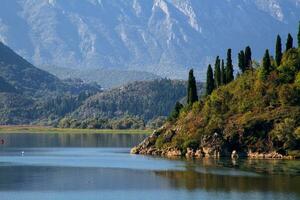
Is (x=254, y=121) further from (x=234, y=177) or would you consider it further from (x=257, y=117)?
(x=234, y=177)

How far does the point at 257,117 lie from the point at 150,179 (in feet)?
157

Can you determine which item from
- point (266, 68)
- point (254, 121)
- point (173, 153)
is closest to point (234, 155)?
point (254, 121)

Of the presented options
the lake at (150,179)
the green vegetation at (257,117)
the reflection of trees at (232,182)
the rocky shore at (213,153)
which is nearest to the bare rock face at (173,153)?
the rocky shore at (213,153)

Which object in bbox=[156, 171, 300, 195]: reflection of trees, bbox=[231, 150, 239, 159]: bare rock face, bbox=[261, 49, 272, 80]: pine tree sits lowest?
bbox=[156, 171, 300, 195]: reflection of trees

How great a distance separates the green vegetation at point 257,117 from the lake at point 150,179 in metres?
8.61

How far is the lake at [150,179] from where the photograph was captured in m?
122

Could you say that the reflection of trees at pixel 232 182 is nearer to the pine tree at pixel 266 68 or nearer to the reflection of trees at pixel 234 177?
the reflection of trees at pixel 234 177

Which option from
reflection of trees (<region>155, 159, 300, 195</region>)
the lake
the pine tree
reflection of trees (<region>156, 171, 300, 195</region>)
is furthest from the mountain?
reflection of trees (<region>156, 171, 300, 195</region>)

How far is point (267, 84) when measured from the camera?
19288 cm

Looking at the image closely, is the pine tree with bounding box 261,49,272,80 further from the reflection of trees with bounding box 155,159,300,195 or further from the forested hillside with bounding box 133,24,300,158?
the reflection of trees with bounding box 155,159,300,195

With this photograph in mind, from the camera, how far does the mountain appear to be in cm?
18000

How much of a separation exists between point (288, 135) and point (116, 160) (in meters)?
36.6

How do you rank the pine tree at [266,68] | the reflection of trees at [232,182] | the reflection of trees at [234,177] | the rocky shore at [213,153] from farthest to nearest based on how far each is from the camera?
1. the pine tree at [266,68]
2. the rocky shore at [213,153]
3. the reflection of trees at [234,177]
4. the reflection of trees at [232,182]

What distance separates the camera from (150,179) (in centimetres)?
14300
